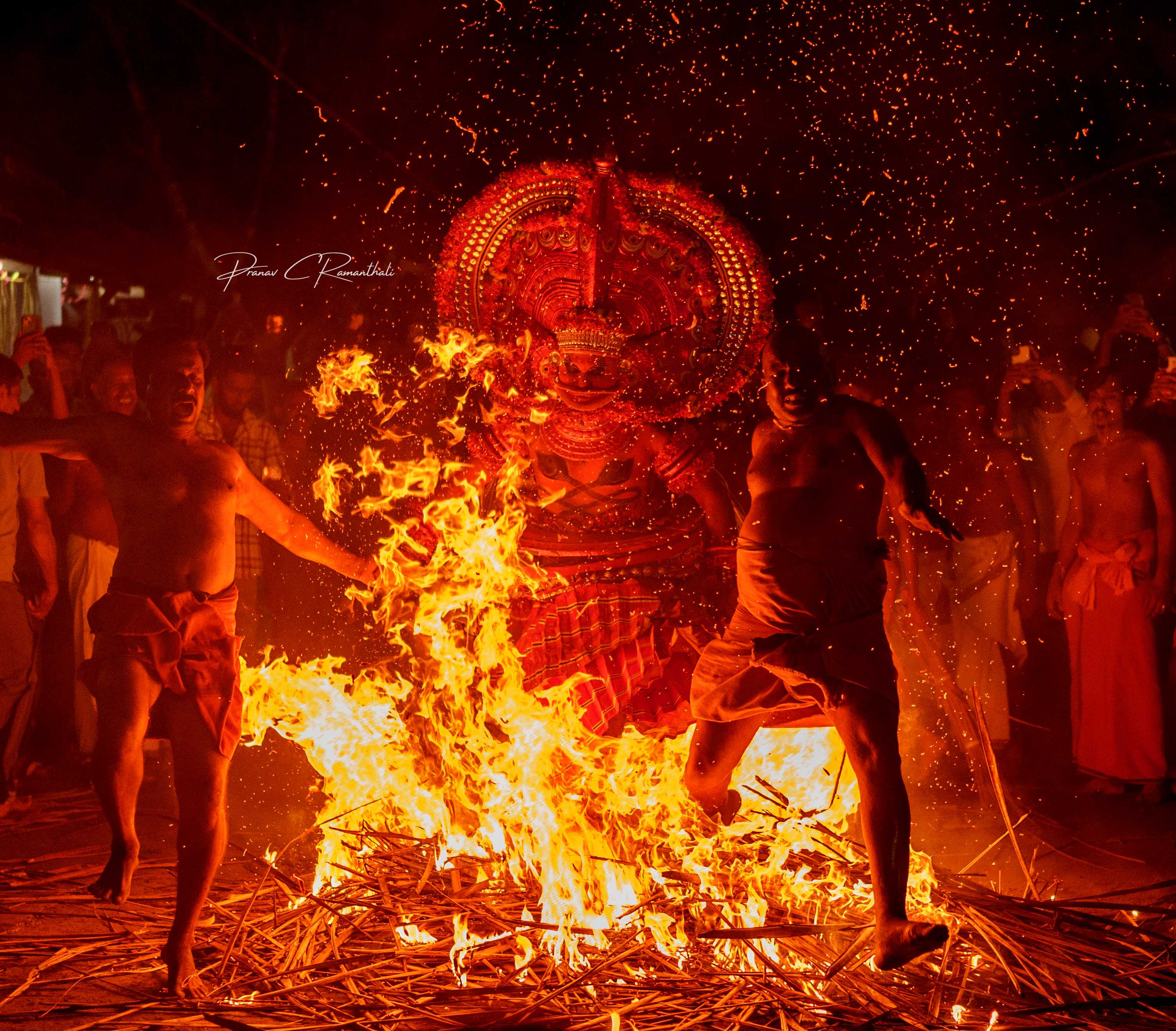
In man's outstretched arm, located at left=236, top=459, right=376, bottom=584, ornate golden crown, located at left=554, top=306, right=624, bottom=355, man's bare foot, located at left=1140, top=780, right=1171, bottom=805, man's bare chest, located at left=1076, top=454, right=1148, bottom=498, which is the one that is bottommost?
man's bare foot, located at left=1140, top=780, right=1171, bottom=805

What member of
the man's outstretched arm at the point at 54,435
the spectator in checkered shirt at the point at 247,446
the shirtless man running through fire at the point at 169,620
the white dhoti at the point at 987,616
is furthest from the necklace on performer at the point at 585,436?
the white dhoti at the point at 987,616

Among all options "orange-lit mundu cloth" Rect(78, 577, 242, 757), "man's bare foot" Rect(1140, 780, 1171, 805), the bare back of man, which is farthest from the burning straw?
"man's bare foot" Rect(1140, 780, 1171, 805)

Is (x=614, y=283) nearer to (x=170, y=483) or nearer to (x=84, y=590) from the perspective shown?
(x=170, y=483)

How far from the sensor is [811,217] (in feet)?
26.6

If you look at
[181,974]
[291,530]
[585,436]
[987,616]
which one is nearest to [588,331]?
[585,436]

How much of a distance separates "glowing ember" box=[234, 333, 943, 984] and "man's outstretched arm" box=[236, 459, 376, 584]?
0.48ft

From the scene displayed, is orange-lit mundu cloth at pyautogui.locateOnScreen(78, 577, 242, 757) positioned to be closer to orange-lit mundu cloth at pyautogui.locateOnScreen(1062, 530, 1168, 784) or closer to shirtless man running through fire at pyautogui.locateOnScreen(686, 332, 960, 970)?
shirtless man running through fire at pyautogui.locateOnScreen(686, 332, 960, 970)

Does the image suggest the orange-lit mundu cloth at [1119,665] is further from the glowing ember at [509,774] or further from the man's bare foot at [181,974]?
the man's bare foot at [181,974]

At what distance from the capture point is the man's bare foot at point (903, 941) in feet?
10.6

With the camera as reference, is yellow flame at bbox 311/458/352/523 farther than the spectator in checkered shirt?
No

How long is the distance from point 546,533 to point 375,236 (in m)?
4.34

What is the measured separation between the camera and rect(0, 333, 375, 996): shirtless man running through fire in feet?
11.7

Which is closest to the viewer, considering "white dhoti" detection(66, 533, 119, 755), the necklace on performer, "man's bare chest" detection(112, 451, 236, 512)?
"man's bare chest" detection(112, 451, 236, 512)

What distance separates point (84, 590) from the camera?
617 cm
